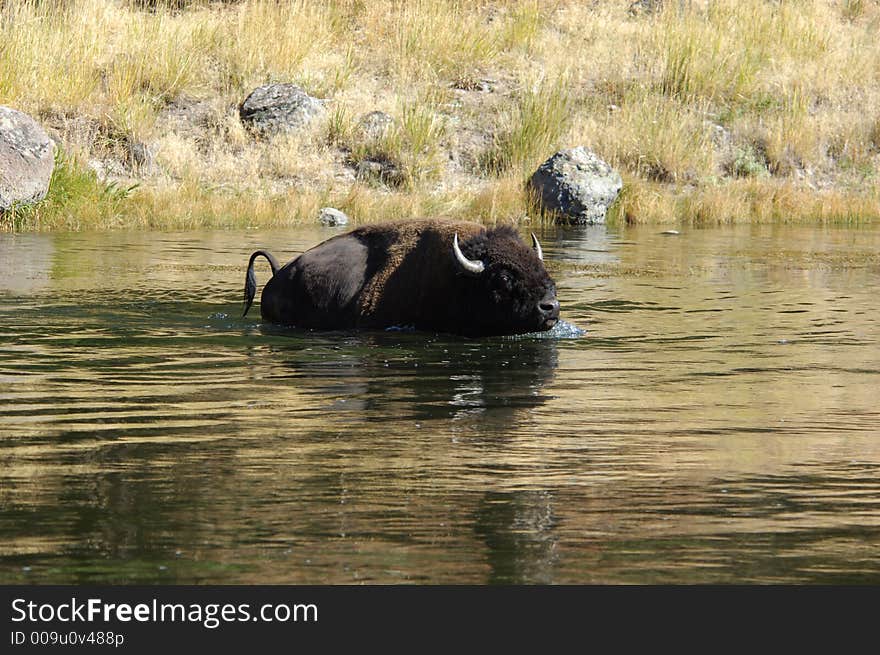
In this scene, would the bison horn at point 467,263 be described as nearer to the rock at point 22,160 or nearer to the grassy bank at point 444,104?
the rock at point 22,160

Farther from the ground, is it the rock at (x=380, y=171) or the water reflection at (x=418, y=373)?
the rock at (x=380, y=171)

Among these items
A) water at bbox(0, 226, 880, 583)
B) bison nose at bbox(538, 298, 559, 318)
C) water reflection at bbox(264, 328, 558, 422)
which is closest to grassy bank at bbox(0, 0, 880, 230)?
water at bbox(0, 226, 880, 583)

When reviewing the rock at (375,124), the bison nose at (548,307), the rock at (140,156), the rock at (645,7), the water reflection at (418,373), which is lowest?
the water reflection at (418,373)

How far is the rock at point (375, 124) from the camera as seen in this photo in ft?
82.2

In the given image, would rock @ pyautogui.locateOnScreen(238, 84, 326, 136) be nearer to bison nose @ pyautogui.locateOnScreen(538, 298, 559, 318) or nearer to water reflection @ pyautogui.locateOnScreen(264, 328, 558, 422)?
water reflection @ pyautogui.locateOnScreen(264, 328, 558, 422)

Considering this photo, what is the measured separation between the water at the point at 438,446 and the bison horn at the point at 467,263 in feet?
1.66

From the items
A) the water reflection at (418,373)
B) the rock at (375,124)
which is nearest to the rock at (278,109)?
the rock at (375,124)

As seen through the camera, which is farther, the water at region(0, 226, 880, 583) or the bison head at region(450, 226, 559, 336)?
the bison head at region(450, 226, 559, 336)

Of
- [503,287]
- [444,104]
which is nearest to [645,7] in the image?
[444,104]

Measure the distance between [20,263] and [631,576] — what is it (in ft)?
38.5

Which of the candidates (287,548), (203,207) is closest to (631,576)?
(287,548)

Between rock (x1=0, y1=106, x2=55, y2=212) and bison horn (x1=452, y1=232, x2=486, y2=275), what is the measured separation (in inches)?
425

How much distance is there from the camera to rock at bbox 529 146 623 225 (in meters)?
22.2

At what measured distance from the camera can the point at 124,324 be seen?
34.1 feet
